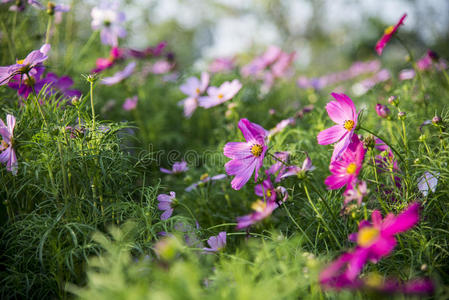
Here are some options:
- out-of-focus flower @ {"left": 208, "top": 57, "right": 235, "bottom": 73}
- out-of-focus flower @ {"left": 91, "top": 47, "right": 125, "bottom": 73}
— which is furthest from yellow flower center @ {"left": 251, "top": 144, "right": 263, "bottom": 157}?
out-of-focus flower @ {"left": 208, "top": 57, "right": 235, "bottom": 73}

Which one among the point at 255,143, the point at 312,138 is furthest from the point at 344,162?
the point at 312,138

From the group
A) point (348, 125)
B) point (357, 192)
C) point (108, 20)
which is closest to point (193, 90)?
point (108, 20)

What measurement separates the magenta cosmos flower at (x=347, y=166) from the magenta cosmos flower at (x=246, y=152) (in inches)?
7.5

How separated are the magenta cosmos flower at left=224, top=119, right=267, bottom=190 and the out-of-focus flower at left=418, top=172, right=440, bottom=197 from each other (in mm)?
393

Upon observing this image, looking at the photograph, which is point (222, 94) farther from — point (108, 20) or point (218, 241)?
point (108, 20)

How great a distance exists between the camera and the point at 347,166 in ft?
2.58

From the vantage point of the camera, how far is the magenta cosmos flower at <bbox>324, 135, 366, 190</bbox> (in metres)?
0.74

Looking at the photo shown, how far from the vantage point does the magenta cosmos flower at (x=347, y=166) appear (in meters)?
0.74

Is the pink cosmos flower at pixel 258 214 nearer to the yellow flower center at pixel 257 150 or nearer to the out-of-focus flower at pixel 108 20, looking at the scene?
the yellow flower center at pixel 257 150

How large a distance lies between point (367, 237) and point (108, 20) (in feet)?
5.87

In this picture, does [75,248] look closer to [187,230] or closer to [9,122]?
[187,230]

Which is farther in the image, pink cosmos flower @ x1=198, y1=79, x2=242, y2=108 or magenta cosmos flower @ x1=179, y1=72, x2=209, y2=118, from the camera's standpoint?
magenta cosmos flower @ x1=179, y1=72, x2=209, y2=118

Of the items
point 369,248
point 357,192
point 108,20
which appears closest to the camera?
point 369,248

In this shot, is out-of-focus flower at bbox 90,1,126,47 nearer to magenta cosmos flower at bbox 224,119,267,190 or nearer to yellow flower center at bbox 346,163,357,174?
magenta cosmos flower at bbox 224,119,267,190
